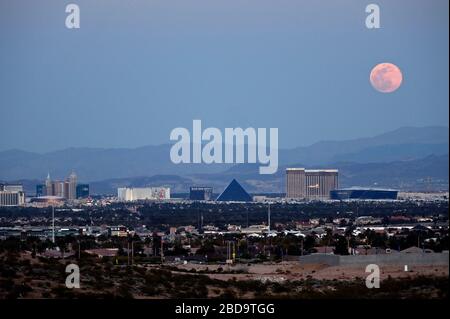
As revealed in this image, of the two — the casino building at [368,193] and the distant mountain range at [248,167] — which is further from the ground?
the distant mountain range at [248,167]

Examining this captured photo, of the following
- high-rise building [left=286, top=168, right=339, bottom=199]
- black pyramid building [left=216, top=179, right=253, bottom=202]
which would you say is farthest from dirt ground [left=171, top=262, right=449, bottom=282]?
high-rise building [left=286, top=168, right=339, bottom=199]

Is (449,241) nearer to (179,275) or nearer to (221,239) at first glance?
(179,275)

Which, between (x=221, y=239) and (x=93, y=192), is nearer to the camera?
(x=221, y=239)

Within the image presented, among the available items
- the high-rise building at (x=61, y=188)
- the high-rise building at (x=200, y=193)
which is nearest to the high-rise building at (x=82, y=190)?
the high-rise building at (x=61, y=188)

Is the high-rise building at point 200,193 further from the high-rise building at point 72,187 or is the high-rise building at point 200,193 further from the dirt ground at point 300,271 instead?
the dirt ground at point 300,271

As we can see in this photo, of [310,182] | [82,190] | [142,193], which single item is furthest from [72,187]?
[310,182]
